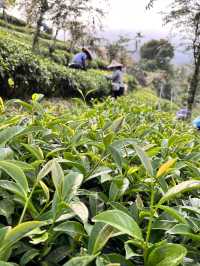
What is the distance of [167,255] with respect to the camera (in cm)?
74

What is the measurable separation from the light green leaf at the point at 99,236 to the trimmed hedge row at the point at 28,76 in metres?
4.70

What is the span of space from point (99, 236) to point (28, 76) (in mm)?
7444

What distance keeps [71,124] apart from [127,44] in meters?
38.2

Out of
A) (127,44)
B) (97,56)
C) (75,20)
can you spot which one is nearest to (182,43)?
(75,20)

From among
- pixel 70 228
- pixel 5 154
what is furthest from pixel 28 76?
pixel 70 228

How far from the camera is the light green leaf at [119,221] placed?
71 centimetres

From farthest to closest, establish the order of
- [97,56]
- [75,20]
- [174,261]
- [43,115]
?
[97,56] → [75,20] → [43,115] → [174,261]

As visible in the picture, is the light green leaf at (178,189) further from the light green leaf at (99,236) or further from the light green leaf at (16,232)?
the light green leaf at (16,232)

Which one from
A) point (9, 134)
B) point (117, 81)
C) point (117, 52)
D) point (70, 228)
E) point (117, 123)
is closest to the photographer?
point (70, 228)

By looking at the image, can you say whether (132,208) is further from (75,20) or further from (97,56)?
(97,56)

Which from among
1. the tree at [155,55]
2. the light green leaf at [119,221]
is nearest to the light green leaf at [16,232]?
the light green leaf at [119,221]

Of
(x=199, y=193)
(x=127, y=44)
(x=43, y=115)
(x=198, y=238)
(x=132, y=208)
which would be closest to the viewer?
(x=198, y=238)

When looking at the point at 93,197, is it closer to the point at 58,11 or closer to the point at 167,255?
the point at 167,255

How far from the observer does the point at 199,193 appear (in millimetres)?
1383
